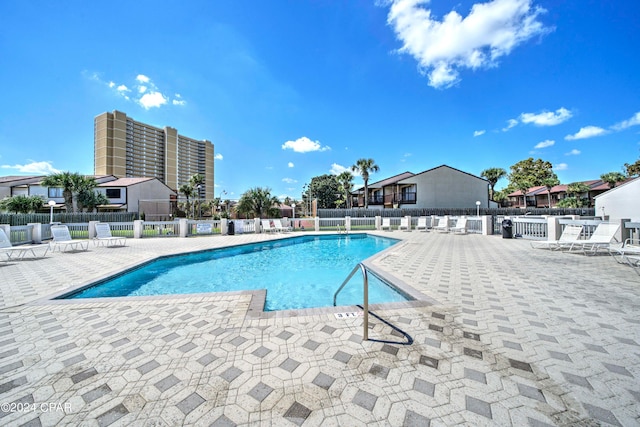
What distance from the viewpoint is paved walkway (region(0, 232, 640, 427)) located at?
179 centimetres

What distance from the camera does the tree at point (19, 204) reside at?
23906 millimetres

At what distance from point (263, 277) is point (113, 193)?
3559 cm

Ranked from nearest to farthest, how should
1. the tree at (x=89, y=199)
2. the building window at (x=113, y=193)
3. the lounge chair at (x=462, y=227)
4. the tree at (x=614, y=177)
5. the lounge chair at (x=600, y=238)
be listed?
the lounge chair at (x=600, y=238) < the lounge chair at (x=462, y=227) < the tree at (x=89, y=199) < the building window at (x=113, y=193) < the tree at (x=614, y=177)

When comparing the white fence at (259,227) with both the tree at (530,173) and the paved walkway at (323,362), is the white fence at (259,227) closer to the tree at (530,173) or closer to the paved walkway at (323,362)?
the paved walkway at (323,362)

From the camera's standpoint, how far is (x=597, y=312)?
3.57 metres

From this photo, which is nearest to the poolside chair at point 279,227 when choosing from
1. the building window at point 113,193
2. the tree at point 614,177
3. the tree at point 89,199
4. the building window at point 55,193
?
the tree at point 89,199

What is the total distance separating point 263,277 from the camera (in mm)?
7555

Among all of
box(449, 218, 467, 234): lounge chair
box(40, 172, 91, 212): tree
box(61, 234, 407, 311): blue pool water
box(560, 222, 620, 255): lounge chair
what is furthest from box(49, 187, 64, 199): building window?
box(560, 222, 620, 255): lounge chair

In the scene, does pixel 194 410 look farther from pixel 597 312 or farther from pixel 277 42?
pixel 277 42

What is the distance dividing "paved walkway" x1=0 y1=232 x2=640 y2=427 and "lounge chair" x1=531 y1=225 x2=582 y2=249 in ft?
17.7

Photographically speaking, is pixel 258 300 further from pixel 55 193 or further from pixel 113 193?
pixel 55 193

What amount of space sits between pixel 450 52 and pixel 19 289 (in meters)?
20.3

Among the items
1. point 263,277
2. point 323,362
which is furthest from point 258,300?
point 263,277

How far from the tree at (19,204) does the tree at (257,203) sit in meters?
20.9
